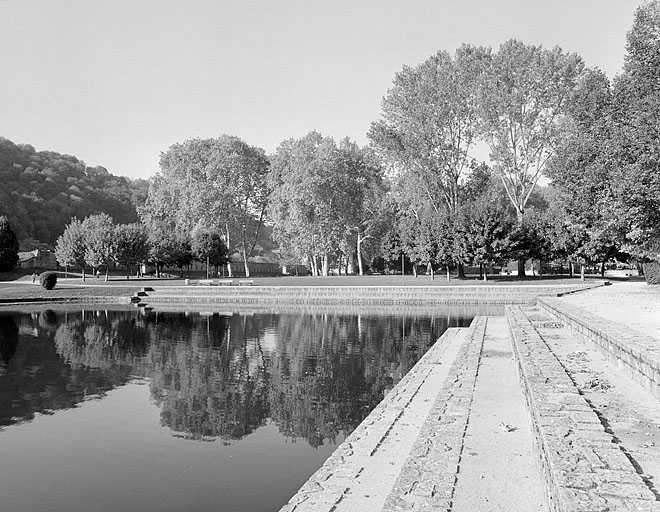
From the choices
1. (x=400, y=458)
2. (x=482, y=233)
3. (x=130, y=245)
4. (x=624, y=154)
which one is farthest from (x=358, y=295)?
(x=400, y=458)

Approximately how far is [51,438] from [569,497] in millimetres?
7557

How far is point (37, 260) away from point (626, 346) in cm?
6694

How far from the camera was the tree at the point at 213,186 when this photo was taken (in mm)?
55438

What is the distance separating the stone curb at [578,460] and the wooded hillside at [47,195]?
74.6m

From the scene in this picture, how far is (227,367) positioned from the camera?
13.4m

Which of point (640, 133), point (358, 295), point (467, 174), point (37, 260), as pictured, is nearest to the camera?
point (640, 133)

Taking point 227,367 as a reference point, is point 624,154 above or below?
above

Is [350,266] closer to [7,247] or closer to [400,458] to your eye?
[7,247]

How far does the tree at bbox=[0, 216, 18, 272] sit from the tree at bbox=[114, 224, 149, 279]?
48.1 feet

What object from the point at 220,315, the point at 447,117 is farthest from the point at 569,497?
the point at 447,117

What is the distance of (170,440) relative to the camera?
810 centimetres

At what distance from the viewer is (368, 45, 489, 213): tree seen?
38.3 metres

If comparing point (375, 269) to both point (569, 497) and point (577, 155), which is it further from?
point (569, 497)

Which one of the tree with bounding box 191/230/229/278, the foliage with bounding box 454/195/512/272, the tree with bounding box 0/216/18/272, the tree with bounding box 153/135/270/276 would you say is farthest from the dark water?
the tree with bounding box 0/216/18/272
